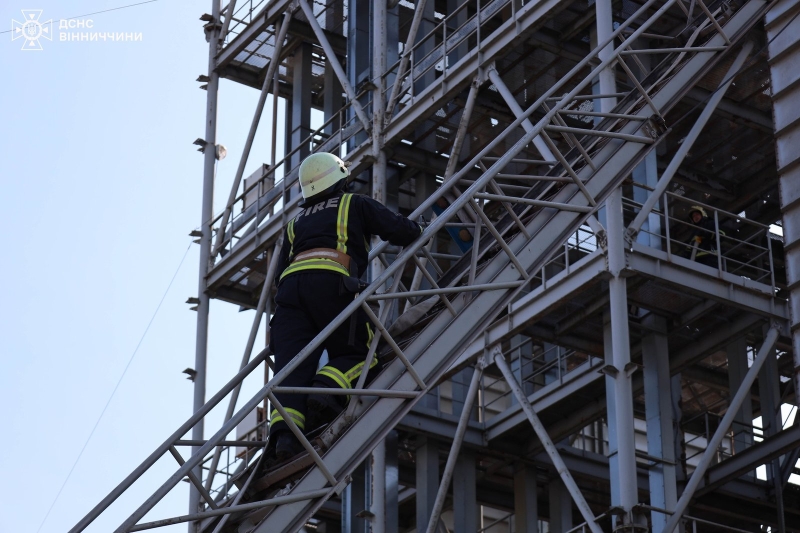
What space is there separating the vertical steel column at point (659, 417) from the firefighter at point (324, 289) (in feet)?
33.3

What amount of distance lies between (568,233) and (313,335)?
9.23ft

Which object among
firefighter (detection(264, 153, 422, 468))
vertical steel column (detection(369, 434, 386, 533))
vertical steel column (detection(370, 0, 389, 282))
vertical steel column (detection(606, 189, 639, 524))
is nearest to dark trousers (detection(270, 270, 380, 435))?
firefighter (detection(264, 153, 422, 468))

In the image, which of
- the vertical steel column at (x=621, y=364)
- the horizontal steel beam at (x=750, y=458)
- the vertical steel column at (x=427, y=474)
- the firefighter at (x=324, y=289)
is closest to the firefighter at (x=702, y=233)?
the vertical steel column at (x=621, y=364)

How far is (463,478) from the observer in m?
26.2

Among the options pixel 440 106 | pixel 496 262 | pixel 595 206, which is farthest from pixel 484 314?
pixel 440 106

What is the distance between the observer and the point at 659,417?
22.6 meters

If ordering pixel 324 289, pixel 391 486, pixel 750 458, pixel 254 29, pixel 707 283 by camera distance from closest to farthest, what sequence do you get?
pixel 324 289 → pixel 750 458 → pixel 707 283 → pixel 391 486 → pixel 254 29

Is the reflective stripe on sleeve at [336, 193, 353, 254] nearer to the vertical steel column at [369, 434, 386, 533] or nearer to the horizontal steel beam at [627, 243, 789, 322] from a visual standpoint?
the horizontal steel beam at [627, 243, 789, 322]

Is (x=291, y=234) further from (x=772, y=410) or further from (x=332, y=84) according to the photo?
(x=332, y=84)

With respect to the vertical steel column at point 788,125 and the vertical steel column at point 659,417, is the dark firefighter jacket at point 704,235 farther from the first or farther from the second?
the vertical steel column at point 788,125

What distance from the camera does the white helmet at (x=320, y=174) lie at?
13008 millimetres

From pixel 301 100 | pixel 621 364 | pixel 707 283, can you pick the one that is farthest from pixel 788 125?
pixel 301 100

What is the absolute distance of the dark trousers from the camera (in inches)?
475

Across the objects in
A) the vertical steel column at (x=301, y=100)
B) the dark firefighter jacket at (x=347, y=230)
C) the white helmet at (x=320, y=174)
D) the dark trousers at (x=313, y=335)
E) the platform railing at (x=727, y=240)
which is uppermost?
the vertical steel column at (x=301, y=100)
